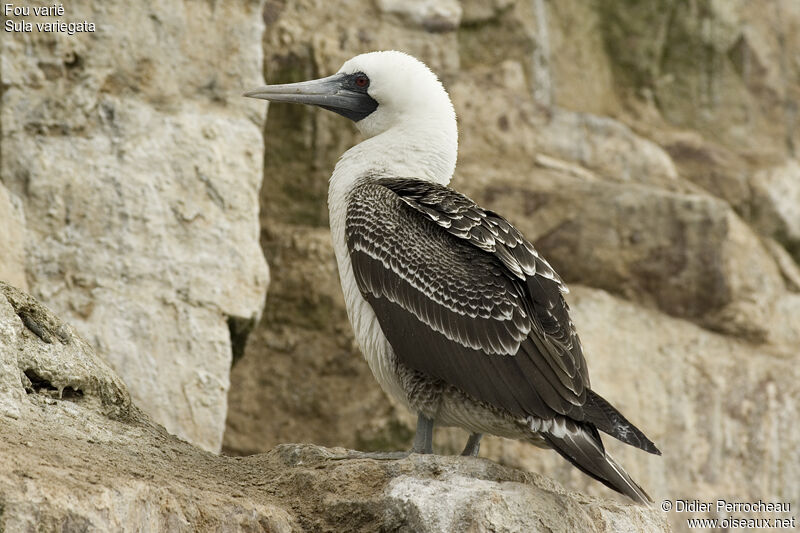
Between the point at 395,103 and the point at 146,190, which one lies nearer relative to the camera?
the point at 395,103

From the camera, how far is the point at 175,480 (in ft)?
19.2

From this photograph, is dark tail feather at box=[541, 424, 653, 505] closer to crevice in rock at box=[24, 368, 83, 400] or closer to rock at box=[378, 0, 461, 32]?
crevice in rock at box=[24, 368, 83, 400]

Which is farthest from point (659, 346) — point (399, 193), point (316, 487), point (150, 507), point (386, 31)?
point (150, 507)

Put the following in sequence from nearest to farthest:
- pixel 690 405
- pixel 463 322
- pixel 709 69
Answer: pixel 463 322, pixel 690 405, pixel 709 69

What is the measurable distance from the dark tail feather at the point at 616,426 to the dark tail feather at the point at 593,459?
88mm

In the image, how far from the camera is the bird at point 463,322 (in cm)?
650

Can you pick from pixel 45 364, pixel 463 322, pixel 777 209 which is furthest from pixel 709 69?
pixel 45 364

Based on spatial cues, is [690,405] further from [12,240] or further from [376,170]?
[12,240]

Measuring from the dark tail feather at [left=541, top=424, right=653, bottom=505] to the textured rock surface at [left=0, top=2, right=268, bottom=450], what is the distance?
3.75m

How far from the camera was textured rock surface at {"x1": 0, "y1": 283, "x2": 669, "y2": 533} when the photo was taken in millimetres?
5129

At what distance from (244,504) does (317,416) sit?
5547mm

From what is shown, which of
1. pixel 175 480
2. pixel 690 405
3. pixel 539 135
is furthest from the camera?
pixel 539 135

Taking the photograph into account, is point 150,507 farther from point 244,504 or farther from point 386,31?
point 386,31

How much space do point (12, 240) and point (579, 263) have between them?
5778 millimetres
